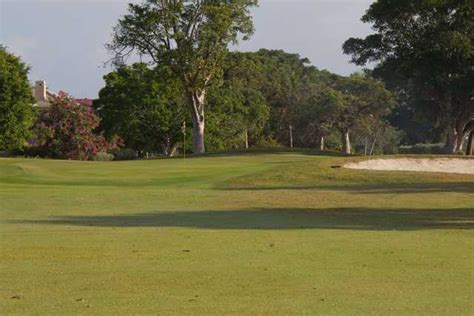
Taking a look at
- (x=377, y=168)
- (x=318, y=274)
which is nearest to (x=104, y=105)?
(x=377, y=168)

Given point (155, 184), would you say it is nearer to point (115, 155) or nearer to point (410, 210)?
Result: point (410, 210)

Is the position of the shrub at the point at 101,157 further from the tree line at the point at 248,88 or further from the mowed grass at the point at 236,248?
the mowed grass at the point at 236,248

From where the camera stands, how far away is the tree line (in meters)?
51.9

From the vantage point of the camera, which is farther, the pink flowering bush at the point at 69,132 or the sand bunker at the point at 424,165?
the pink flowering bush at the point at 69,132

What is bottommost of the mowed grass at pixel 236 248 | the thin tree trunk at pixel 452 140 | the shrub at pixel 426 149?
the shrub at pixel 426 149

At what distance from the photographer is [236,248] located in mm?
13680

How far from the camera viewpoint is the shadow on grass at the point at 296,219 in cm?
1873

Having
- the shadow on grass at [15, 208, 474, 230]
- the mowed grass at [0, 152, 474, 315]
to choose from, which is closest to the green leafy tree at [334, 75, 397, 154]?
the mowed grass at [0, 152, 474, 315]

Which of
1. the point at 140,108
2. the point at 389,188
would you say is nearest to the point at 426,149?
the point at 140,108

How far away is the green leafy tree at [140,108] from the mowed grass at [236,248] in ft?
132

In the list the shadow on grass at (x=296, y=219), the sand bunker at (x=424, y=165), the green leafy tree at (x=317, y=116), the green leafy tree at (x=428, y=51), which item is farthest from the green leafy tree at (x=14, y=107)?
the shadow on grass at (x=296, y=219)

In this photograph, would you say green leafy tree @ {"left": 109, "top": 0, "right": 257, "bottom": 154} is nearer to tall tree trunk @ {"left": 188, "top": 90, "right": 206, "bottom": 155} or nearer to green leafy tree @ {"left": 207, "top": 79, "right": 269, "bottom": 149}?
tall tree trunk @ {"left": 188, "top": 90, "right": 206, "bottom": 155}

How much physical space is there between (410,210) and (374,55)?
33.7 metres

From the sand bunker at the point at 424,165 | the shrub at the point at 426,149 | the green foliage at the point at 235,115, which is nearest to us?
the sand bunker at the point at 424,165
